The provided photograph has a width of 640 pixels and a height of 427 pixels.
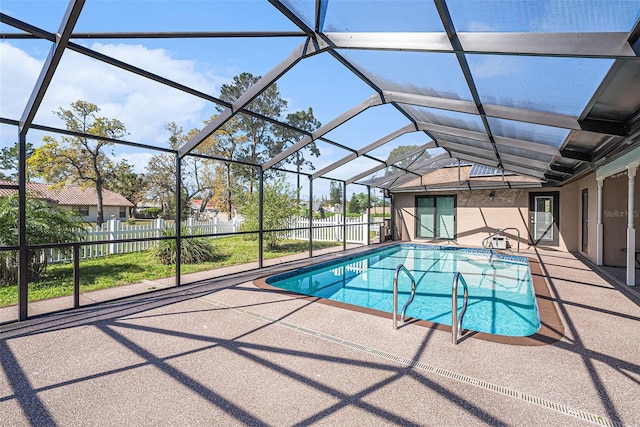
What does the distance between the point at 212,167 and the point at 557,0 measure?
20919 mm

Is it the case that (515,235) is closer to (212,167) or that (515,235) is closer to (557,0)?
(557,0)

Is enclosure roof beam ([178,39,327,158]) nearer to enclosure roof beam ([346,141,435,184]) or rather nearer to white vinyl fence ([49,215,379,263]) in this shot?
white vinyl fence ([49,215,379,263])

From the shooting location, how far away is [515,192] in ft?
39.5

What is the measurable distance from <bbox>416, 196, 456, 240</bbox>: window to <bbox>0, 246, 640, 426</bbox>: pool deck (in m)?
9.29

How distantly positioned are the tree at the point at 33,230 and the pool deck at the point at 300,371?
2633 millimetres

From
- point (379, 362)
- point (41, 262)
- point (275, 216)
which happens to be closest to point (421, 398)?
point (379, 362)

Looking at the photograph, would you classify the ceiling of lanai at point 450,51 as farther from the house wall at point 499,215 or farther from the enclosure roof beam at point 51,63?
the house wall at point 499,215

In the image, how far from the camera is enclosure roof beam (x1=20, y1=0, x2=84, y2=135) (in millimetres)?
2789

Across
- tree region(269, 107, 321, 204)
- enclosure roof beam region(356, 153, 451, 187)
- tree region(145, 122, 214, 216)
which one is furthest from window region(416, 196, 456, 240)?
tree region(145, 122, 214, 216)

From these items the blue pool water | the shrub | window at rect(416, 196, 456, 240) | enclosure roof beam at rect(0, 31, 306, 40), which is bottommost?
the blue pool water

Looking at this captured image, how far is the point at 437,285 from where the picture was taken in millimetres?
7160

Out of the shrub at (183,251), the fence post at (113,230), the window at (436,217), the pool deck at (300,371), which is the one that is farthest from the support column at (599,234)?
the fence post at (113,230)

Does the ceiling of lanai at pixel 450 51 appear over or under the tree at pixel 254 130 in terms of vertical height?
under

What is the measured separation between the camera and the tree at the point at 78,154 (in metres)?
15.2
